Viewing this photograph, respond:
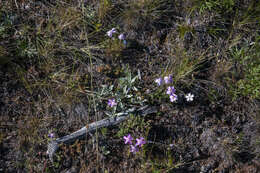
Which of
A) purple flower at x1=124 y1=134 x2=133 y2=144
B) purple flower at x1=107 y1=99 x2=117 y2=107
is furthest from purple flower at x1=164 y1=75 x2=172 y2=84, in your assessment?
purple flower at x1=124 y1=134 x2=133 y2=144

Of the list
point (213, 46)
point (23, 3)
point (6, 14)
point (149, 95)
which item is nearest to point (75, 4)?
point (23, 3)

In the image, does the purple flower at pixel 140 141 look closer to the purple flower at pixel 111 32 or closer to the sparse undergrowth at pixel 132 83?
the sparse undergrowth at pixel 132 83

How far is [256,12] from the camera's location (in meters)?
3.20

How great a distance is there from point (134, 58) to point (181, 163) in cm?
140

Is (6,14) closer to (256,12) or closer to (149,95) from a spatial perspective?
(149,95)

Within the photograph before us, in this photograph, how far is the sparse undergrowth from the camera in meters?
3.11

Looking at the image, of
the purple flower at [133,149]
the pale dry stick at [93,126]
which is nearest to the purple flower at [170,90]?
the pale dry stick at [93,126]

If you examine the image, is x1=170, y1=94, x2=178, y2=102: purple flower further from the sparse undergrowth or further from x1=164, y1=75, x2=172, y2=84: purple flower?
x1=164, y1=75, x2=172, y2=84: purple flower

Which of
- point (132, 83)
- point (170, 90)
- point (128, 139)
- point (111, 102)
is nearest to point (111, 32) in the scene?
point (132, 83)

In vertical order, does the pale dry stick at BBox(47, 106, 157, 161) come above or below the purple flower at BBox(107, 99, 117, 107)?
below

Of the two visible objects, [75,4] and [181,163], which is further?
[75,4]

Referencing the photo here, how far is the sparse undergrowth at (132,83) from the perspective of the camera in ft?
10.2

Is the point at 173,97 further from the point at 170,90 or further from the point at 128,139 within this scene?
the point at 128,139

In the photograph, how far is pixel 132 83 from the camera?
3146 millimetres
